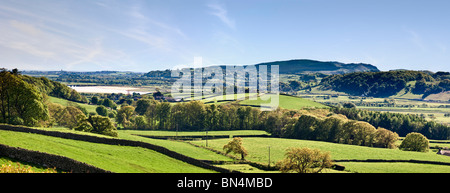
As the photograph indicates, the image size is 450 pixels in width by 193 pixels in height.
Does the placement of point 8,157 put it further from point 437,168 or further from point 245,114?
point 245,114

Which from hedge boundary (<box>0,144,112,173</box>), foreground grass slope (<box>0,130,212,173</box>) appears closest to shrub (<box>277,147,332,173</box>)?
foreground grass slope (<box>0,130,212,173</box>)

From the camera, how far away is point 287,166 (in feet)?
169

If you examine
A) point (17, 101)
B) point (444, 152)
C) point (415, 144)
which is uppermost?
point (17, 101)

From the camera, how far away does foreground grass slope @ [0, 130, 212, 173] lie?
117 feet

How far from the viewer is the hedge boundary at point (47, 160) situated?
31.9 meters

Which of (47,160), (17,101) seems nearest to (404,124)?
(17,101)

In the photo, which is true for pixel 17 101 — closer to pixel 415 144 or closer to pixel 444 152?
pixel 415 144

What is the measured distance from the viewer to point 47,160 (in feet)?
105

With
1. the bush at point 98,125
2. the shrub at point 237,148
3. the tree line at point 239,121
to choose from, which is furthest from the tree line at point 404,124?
the bush at point 98,125

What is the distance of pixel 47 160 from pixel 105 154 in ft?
33.8

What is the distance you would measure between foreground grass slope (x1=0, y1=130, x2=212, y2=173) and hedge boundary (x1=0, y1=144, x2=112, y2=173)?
64.8 inches

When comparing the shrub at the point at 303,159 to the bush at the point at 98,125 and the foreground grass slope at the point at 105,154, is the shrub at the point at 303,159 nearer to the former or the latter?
the foreground grass slope at the point at 105,154

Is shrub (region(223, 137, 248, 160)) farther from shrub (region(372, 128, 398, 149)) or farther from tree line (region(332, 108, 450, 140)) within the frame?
tree line (region(332, 108, 450, 140))

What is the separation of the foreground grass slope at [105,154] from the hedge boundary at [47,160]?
64.8 inches
